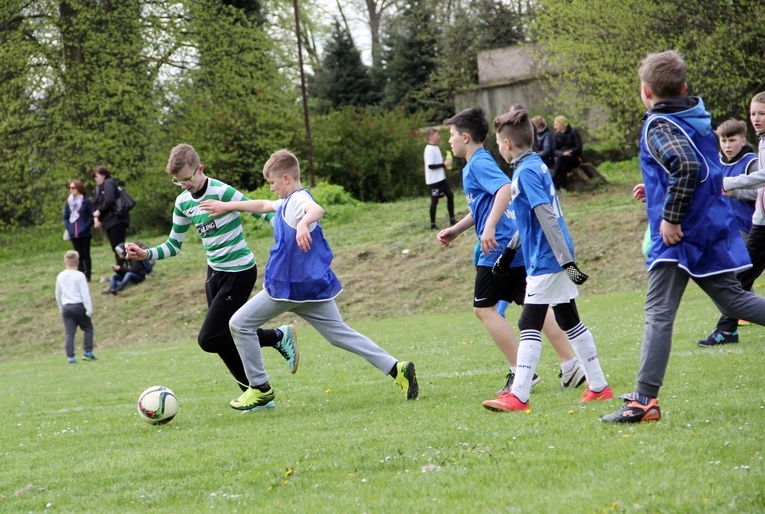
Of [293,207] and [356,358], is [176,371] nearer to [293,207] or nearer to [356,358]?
[356,358]

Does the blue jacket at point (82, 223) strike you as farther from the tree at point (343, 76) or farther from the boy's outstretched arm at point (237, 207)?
the tree at point (343, 76)

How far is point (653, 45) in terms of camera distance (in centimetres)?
2094

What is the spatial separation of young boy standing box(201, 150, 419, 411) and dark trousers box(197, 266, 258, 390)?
0.99 ft

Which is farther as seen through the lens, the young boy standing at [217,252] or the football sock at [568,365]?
the young boy standing at [217,252]

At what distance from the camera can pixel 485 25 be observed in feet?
126

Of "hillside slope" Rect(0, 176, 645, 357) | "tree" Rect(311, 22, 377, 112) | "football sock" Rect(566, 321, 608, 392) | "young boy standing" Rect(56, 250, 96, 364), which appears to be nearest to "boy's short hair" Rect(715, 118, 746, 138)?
"football sock" Rect(566, 321, 608, 392)

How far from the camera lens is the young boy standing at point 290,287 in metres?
7.29

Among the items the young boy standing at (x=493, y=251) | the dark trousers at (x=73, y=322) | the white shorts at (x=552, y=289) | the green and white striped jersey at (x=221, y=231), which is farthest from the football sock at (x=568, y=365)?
the dark trousers at (x=73, y=322)

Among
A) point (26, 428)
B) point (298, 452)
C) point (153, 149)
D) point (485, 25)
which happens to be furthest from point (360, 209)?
point (298, 452)

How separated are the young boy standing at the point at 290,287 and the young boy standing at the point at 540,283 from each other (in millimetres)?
1267

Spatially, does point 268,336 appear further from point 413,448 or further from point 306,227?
point 413,448

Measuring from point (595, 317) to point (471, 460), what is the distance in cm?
865

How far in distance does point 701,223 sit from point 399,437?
7.23 feet

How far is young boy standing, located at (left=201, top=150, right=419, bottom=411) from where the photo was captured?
7289 millimetres
